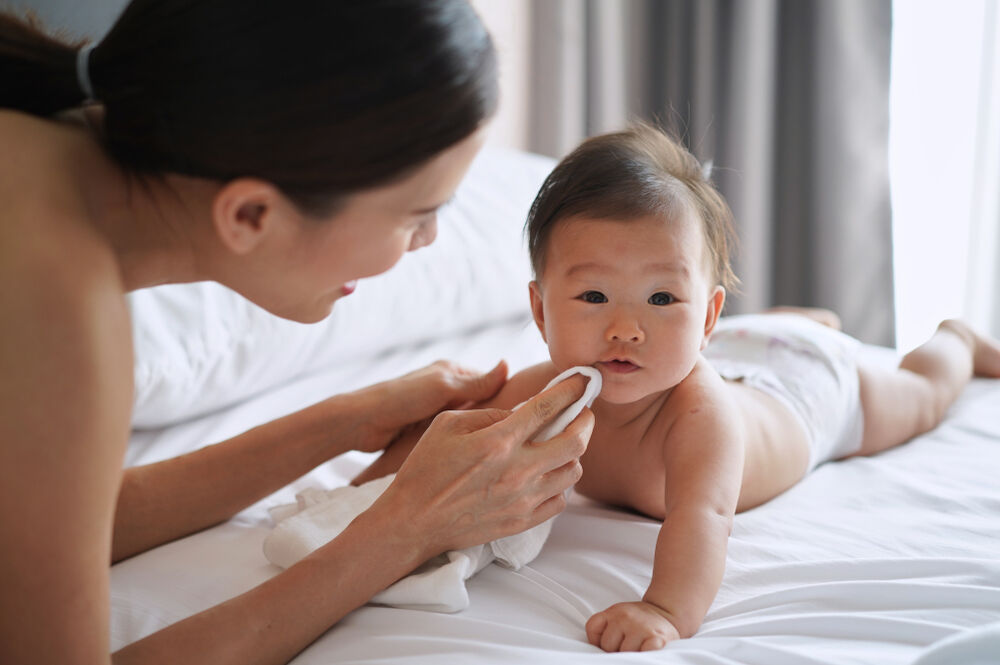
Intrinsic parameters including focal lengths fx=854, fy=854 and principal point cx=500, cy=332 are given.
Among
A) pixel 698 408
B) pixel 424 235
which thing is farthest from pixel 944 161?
pixel 424 235

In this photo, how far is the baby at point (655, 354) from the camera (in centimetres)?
95

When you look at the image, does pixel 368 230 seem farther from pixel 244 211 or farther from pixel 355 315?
pixel 355 315

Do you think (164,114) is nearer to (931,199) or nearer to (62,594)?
(62,594)

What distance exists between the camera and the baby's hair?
3.50ft

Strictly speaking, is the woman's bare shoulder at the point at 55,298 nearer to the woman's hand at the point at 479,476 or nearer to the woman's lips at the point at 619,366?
the woman's hand at the point at 479,476

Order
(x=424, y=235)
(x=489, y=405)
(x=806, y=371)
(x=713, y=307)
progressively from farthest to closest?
1. (x=806, y=371)
2. (x=489, y=405)
3. (x=713, y=307)
4. (x=424, y=235)

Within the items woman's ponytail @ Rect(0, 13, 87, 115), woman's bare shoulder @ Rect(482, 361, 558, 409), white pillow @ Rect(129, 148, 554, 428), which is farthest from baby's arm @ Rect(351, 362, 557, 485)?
woman's ponytail @ Rect(0, 13, 87, 115)

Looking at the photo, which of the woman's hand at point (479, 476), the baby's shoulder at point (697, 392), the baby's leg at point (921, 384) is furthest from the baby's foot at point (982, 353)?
the woman's hand at point (479, 476)

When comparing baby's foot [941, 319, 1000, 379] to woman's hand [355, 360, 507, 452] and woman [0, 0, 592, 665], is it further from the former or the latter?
woman [0, 0, 592, 665]

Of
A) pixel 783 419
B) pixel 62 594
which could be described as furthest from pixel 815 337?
pixel 62 594

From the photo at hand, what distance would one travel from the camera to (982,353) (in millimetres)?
1723

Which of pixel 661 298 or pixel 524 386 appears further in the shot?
pixel 524 386

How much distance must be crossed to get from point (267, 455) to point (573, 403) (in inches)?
17.0

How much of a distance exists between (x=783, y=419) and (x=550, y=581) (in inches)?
22.1
